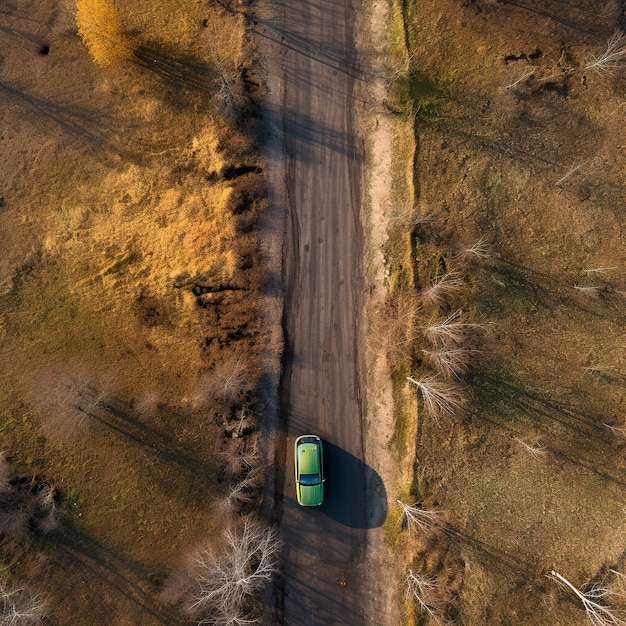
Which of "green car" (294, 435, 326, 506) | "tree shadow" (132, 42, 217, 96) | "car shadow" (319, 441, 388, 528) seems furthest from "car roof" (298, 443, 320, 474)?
"tree shadow" (132, 42, 217, 96)

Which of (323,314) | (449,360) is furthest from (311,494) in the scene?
(449,360)

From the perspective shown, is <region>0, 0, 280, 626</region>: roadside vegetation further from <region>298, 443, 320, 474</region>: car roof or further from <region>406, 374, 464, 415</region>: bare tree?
<region>406, 374, 464, 415</region>: bare tree

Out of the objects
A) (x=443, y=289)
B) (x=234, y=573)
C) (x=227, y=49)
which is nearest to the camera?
(x=234, y=573)

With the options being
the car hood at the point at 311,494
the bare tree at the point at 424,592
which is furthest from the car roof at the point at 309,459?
the bare tree at the point at 424,592

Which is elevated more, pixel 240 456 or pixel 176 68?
pixel 176 68

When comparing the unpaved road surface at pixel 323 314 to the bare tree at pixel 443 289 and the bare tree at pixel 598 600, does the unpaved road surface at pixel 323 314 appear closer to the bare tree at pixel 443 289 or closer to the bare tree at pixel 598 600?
the bare tree at pixel 443 289

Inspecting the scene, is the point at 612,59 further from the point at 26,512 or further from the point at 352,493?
the point at 26,512
